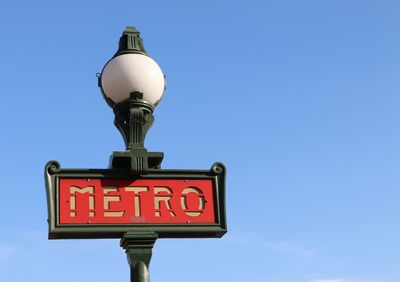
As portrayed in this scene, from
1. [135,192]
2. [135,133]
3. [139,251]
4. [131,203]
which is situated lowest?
[139,251]

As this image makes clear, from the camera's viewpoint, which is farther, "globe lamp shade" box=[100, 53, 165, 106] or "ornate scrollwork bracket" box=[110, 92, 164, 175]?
"globe lamp shade" box=[100, 53, 165, 106]

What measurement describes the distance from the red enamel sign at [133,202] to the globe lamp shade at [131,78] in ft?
2.54

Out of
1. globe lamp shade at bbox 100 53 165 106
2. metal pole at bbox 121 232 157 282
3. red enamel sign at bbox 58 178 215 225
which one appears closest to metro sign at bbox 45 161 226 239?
red enamel sign at bbox 58 178 215 225

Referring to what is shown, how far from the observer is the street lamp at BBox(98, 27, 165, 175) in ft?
20.7

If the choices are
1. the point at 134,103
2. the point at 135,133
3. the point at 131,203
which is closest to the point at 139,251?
the point at 131,203

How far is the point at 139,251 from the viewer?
19.8 ft

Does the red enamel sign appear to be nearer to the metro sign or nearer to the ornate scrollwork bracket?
the metro sign

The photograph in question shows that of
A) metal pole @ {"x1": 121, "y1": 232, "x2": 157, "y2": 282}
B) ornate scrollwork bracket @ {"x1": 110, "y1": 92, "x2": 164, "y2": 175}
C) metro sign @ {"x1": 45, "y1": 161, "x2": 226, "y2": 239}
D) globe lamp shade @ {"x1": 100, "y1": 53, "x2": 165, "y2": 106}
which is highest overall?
globe lamp shade @ {"x1": 100, "y1": 53, "x2": 165, "y2": 106}

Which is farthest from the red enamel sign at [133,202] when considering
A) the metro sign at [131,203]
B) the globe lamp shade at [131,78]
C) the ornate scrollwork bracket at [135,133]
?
the globe lamp shade at [131,78]

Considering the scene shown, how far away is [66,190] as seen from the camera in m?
6.27

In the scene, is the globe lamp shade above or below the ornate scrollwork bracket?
above

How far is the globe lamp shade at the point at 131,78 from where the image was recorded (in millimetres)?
6508

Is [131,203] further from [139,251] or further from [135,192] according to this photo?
[139,251]

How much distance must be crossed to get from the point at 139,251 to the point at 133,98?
4.49 ft
